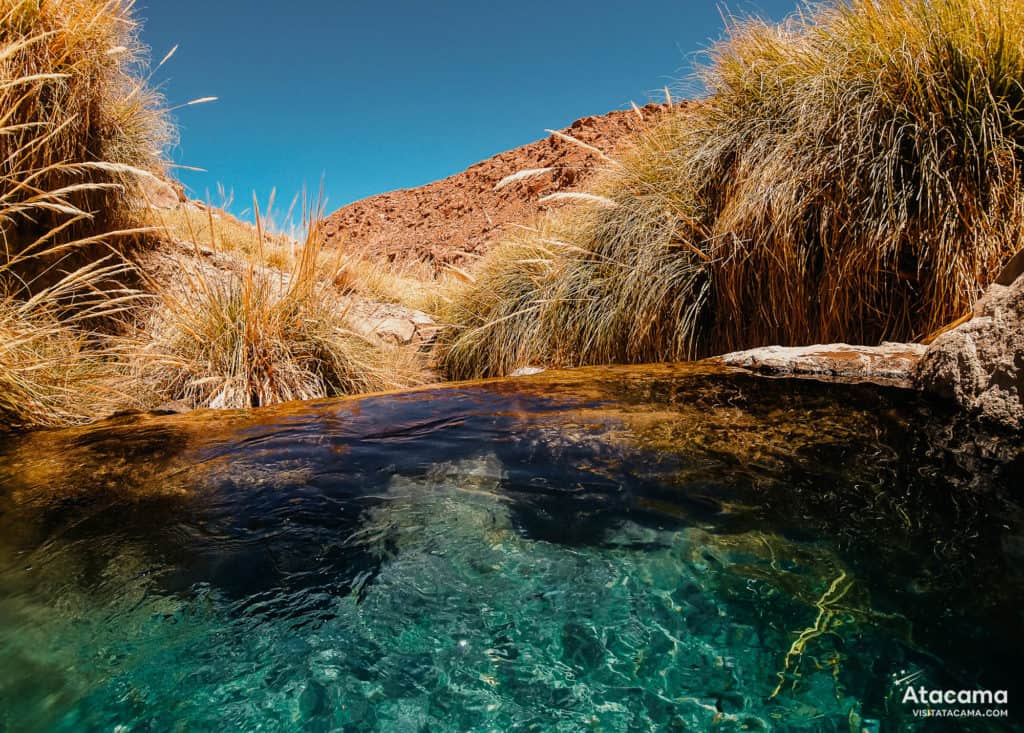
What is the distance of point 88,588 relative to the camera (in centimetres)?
122

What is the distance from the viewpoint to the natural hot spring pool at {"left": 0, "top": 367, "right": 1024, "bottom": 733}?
2.92 feet

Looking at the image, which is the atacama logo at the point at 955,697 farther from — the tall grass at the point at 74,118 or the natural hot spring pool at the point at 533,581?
the tall grass at the point at 74,118

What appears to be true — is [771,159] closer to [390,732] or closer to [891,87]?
[891,87]

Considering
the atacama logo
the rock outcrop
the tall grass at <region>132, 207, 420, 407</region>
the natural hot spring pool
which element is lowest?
the atacama logo

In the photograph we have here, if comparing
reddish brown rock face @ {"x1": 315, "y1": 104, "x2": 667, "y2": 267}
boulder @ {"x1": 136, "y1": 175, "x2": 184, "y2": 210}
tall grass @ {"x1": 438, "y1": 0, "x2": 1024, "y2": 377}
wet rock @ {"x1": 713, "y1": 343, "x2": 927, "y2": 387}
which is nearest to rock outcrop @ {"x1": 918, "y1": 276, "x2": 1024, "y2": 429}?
wet rock @ {"x1": 713, "y1": 343, "x2": 927, "y2": 387}

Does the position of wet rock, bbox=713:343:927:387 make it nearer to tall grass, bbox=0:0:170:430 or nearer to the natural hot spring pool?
the natural hot spring pool

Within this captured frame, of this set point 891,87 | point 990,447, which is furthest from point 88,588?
point 891,87

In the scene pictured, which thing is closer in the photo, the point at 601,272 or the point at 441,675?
the point at 441,675

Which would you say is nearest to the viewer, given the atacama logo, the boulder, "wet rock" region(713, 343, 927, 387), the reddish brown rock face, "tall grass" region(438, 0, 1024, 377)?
the atacama logo

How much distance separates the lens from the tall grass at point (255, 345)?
11.3 ft

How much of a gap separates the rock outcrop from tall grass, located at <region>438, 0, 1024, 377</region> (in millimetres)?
819

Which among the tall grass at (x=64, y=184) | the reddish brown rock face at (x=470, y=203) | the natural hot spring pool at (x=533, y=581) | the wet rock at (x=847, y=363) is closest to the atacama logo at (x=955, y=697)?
the natural hot spring pool at (x=533, y=581)

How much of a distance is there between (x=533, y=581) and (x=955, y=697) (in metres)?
0.69

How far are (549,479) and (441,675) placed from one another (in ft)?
2.55
